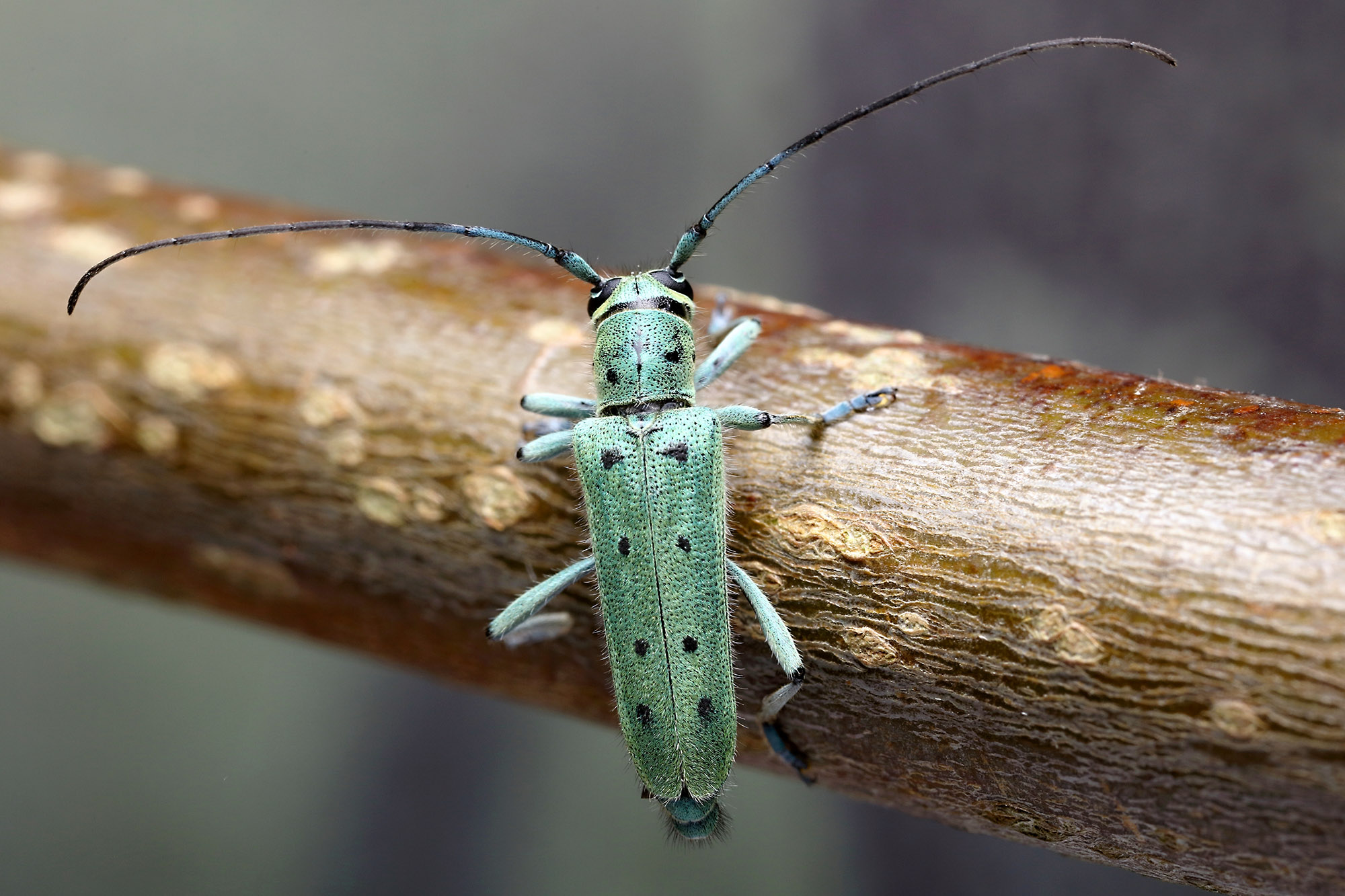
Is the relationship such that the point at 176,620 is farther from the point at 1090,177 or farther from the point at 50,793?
the point at 1090,177

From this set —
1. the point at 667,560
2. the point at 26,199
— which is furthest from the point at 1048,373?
the point at 26,199

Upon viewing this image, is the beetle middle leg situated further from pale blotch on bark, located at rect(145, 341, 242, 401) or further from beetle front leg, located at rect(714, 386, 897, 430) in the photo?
pale blotch on bark, located at rect(145, 341, 242, 401)

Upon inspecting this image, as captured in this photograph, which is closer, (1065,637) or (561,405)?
(1065,637)

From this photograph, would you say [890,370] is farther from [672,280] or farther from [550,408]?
[550,408]

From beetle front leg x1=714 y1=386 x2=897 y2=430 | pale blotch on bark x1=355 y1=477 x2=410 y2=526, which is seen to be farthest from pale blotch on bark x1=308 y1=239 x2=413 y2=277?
beetle front leg x1=714 y1=386 x2=897 y2=430

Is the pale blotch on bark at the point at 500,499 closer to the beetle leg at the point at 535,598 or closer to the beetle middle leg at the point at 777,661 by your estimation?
the beetle leg at the point at 535,598

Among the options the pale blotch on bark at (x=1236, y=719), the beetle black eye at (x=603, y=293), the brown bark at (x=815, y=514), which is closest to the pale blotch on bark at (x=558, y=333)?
the brown bark at (x=815, y=514)

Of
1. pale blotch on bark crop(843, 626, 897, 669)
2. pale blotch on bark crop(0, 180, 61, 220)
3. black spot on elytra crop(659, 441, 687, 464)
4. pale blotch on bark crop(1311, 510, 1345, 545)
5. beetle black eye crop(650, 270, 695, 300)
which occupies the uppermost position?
pale blotch on bark crop(0, 180, 61, 220)
